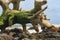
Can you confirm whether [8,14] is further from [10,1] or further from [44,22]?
[44,22]

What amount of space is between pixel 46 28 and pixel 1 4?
158 cm

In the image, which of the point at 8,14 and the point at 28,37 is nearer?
the point at 28,37

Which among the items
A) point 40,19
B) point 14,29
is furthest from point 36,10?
point 14,29

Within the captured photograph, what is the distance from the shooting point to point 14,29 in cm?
839

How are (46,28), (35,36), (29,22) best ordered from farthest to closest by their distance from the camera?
(29,22) → (46,28) → (35,36)

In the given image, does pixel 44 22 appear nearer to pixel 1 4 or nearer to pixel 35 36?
pixel 35 36

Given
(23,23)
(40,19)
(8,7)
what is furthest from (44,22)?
(8,7)

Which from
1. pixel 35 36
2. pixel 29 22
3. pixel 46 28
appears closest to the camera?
pixel 35 36

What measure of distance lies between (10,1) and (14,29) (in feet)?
3.02

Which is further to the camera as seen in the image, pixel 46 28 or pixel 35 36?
pixel 46 28

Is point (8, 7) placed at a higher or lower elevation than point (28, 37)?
higher

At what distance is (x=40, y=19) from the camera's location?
8.13 metres

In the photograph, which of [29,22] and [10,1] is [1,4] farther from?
[29,22]

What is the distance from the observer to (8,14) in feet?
28.4
